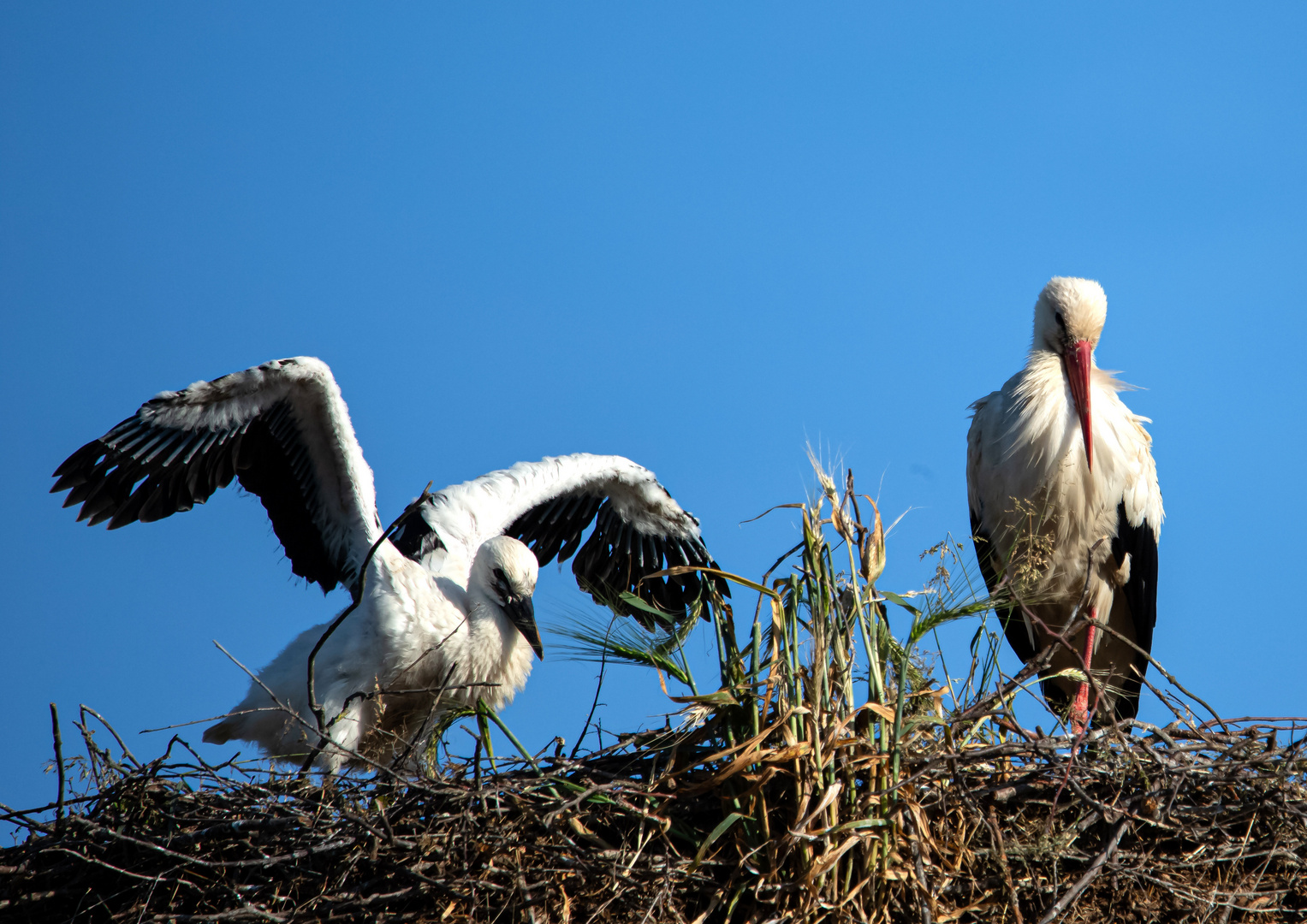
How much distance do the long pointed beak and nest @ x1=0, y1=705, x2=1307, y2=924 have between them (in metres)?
1.48

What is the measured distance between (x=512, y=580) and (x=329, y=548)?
0.72 m

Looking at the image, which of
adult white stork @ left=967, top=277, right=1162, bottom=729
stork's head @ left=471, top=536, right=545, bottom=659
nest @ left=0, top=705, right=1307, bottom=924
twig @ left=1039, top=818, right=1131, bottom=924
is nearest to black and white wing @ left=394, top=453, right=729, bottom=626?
stork's head @ left=471, top=536, right=545, bottom=659

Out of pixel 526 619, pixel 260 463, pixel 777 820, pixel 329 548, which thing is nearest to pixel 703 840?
pixel 777 820

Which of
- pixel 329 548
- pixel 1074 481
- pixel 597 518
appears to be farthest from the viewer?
pixel 597 518

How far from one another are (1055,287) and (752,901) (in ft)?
Result: 10.0

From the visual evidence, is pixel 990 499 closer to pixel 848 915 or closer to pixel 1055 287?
pixel 1055 287

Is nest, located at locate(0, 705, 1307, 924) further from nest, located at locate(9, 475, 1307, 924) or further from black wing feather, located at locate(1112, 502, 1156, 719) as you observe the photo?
black wing feather, located at locate(1112, 502, 1156, 719)

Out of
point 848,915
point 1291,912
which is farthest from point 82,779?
point 1291,912

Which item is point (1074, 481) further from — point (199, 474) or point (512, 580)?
point (199, 474)

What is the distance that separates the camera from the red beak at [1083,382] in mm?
4555

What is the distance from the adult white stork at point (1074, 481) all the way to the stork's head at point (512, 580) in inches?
65.1

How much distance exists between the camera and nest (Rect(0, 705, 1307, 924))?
2.72 m

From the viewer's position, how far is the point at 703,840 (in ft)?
9.36

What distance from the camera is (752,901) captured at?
275 cm
